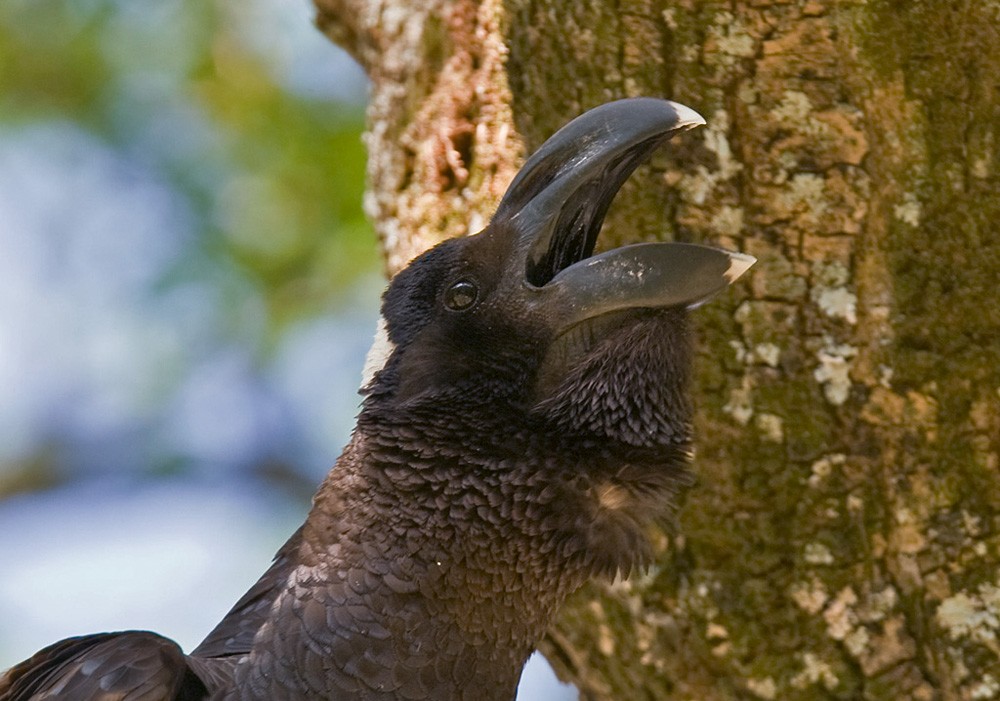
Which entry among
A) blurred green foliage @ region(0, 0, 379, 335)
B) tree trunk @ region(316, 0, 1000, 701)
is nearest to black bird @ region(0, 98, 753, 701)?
tree trunk @ region(316, 0, 1000, 701)

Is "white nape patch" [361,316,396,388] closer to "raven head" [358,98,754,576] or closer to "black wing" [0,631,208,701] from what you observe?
"raven head" [358,98,754,576]

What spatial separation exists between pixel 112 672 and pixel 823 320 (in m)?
2.29

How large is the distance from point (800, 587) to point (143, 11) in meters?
5.56

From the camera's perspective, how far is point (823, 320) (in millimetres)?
3879

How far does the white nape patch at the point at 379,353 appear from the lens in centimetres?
369

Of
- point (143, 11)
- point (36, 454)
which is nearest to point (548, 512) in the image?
point (143, 11)

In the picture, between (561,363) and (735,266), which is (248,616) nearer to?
(561,363)

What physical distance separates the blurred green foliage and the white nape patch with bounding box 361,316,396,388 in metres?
4.08

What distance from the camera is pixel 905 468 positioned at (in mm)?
3881

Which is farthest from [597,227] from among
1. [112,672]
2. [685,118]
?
[112,672]

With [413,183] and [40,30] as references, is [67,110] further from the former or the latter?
[413,183]

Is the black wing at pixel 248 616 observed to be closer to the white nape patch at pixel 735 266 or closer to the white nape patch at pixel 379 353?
the white nape patch at pixel 379 353

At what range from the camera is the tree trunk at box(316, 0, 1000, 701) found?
3.70 meters

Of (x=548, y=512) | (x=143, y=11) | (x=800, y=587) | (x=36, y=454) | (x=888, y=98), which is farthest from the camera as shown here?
(x=36, y=454)
